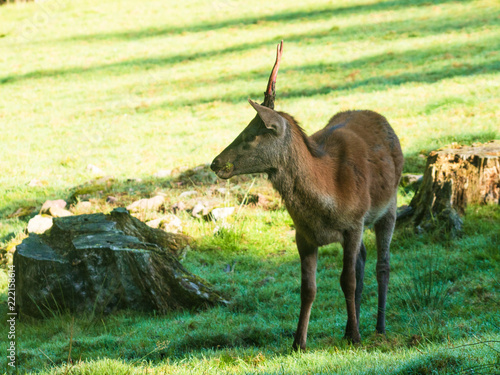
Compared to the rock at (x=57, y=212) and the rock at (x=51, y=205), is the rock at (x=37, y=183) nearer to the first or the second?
the rock at (x=51, y=205)

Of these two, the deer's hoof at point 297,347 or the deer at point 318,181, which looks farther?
the deer's hoof at point 297,347

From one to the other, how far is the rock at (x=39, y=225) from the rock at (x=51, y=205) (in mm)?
557

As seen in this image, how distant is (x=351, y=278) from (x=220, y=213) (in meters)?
4.04

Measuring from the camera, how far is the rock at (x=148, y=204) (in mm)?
9734

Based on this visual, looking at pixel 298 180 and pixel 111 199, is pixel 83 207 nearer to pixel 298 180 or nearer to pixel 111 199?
pixel 111 199

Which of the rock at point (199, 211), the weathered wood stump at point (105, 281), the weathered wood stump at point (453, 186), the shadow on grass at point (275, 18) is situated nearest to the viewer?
the weathered wood stump at point (105, 281)

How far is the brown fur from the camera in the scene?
16.5 feet

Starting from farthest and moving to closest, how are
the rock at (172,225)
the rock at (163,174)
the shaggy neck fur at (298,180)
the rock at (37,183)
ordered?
the rock at (37,183)
the rock at (163,174)
the rock at (172,225)
the shaggy neck fur at (298,180)

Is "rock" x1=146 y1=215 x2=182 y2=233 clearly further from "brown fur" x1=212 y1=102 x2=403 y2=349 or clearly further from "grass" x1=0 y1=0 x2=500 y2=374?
"brown fur" x1=212 y1=102 x2=403 y2=349

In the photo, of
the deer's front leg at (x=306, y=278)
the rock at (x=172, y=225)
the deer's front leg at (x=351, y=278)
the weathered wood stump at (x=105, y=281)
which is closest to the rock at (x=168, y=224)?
the rock at (x=172, y=225)

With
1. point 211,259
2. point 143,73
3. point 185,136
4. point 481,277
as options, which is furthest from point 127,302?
point 143,73

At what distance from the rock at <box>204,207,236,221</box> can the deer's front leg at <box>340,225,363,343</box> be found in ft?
12.8

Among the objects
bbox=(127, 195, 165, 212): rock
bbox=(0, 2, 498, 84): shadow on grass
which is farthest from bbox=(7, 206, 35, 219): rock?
bbox=(0, 2, 498, 84): shadow on grass

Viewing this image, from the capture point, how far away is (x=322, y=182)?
5.18 metres
